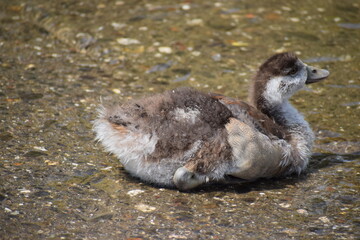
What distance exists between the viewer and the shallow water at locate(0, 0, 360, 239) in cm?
454

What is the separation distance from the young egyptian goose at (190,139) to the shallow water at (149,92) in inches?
8.5

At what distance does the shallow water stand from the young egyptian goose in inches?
8.5

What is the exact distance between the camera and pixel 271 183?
5.37 metres

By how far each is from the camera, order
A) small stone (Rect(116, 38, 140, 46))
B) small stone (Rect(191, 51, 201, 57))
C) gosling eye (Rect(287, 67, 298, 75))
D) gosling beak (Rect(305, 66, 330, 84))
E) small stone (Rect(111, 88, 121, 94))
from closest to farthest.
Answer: gosling eye (Rect(287, 67, 298, 75))
gosling beak (Rect(305, 66, 330, 84))
small stone (Rect(111, 88, 121, 94))
small stone (Rect(191, 51, 201, 57))
small stone (Rect(116, 38, 140, 46))

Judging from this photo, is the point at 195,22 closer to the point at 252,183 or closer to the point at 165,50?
the point at 165,50

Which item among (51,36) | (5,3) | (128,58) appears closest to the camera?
(128,58)

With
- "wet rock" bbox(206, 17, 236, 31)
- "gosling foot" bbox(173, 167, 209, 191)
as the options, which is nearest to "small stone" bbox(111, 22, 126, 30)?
"wet rock" bbox(206, 17, 236, 31)

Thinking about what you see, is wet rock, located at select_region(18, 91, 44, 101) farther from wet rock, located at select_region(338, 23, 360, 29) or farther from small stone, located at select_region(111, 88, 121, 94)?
wet rock, located at select_region(338, 23, 360, 29)

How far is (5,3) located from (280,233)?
25.6 feet

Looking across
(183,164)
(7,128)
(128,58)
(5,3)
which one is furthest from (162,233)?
(5,3)

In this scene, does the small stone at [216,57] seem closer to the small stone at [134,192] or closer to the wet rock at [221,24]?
the wet rock at [221,24]

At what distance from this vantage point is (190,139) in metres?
4.92

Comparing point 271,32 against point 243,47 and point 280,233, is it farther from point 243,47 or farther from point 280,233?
point 280,233

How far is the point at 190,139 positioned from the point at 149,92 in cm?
271
